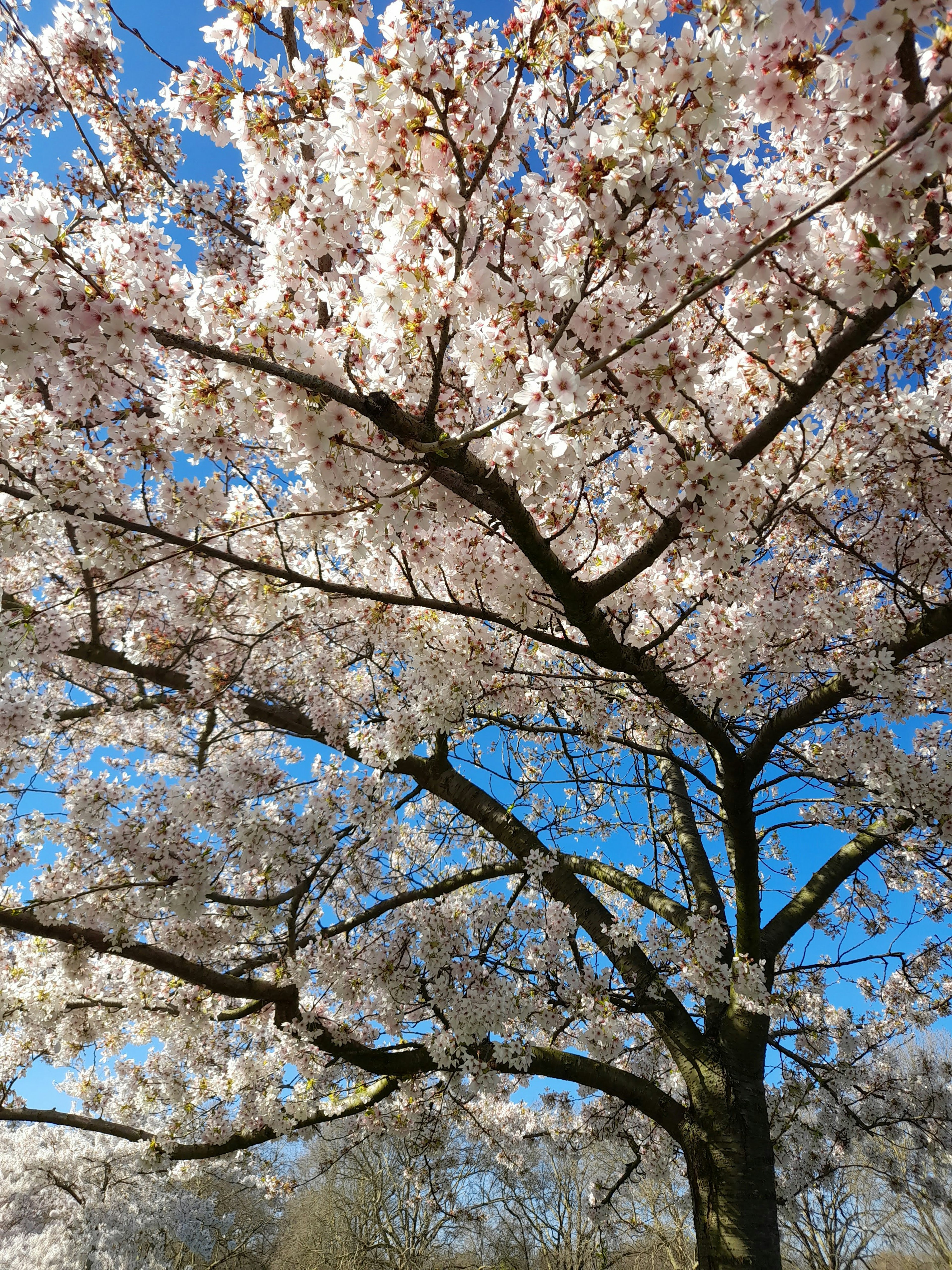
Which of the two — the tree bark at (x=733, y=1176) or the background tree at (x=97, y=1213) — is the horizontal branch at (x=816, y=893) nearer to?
the tree bark at (x=733, y=1176)

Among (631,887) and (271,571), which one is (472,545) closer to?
(271,571)

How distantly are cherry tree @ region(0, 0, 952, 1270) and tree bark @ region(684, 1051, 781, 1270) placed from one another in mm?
25

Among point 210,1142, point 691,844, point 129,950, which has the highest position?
point 691,844

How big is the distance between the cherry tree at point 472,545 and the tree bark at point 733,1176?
3cm

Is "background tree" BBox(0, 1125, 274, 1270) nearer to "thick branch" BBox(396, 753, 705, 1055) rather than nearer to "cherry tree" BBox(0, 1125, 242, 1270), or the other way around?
"cherry tree" BBox(0, 1125, 242, 1270)

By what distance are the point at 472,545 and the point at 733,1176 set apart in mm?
4717

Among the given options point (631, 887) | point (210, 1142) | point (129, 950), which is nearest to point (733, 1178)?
point (631, 887)

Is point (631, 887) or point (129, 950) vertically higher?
point (631, 887)

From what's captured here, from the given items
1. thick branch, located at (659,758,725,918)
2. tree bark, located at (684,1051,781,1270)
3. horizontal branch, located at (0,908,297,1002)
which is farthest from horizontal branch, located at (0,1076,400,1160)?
thick branch, located at (659,758,725,918)

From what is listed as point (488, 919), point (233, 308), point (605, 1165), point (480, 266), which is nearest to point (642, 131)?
point (480, 266)

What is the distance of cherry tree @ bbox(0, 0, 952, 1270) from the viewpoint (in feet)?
6.43

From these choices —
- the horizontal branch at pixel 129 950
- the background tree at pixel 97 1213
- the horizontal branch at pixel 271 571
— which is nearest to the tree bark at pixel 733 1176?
the horizontal branch at pixel 129 950

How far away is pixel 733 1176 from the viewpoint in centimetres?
466

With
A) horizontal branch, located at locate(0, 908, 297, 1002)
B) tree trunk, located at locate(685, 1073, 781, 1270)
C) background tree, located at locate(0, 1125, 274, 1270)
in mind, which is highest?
horizontal branch, located at locate(0, 908, 297, 1002)
